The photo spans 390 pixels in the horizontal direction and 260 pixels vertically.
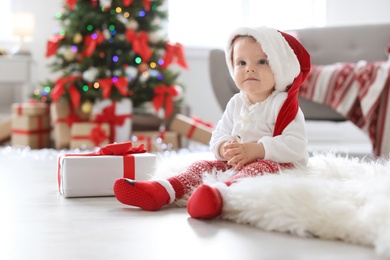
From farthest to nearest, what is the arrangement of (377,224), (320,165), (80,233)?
(320,165) → (80,233) → (377,224)

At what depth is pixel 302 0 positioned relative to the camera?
483cm

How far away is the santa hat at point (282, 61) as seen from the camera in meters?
1.38

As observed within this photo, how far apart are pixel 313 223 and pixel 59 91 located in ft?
7.88

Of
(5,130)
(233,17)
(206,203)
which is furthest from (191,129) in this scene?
(206,203)

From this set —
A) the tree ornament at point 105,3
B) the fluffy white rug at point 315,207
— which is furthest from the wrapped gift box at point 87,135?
the fluffy white rug at point 315,207

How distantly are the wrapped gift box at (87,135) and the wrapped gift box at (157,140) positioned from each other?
18 cm

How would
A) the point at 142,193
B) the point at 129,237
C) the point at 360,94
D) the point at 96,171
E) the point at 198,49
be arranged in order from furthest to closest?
the point at 198,49 → the point at 360,94 → the point at 96,171 → the point at 142,193 → the point at 129,237

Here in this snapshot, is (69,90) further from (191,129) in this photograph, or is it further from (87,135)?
(191,129)

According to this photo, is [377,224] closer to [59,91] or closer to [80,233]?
[80,233]

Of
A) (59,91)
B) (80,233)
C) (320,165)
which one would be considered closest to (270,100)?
(320,165)

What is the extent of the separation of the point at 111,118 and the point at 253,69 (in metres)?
1.95

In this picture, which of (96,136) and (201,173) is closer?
(201,173)

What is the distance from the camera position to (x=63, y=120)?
327 cm

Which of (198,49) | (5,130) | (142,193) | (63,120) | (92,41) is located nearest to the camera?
(142,193)
